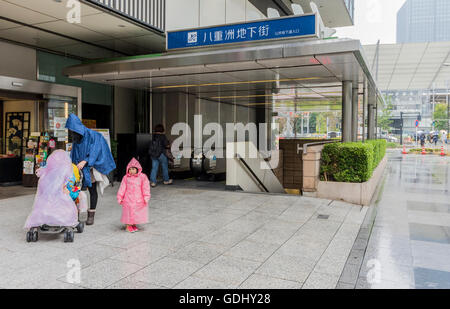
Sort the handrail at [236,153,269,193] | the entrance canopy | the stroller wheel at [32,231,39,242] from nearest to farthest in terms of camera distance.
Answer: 1. the stroller wheel at [32,231,39,242]
2. the entrance canopy
3. the handrail at [236,153,269,193]

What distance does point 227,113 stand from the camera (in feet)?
55.4

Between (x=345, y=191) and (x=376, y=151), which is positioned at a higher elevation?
(x=376, y=151)

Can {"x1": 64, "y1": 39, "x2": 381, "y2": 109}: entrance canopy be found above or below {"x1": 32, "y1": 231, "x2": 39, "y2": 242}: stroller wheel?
above

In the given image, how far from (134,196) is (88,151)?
1.01 metres

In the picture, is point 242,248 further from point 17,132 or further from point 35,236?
point 17,132

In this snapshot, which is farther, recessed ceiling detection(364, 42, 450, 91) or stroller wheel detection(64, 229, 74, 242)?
recessed ceiling detection(364, 42, 450, 91)

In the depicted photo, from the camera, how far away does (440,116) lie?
4322 centimetres

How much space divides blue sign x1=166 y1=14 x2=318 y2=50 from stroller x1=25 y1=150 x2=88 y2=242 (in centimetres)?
472

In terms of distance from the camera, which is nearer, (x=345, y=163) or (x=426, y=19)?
(x=345, y=163)

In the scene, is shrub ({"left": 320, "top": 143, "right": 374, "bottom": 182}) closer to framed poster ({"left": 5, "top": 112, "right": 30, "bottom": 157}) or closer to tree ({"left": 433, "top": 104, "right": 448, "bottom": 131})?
framed poster ({"left": 5, "top": 112, "right": 30, "bottom": 157})

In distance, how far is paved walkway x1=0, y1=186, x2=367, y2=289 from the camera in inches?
144

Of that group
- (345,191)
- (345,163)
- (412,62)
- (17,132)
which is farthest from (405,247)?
(412,62)

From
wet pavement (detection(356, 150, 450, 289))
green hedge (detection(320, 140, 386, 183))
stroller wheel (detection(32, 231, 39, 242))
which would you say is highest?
green hedge (detection(320, 140, 386, 183))

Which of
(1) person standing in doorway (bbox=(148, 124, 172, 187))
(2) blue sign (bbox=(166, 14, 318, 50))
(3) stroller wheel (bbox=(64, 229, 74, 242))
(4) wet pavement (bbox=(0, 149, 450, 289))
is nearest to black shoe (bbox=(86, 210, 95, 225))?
(4) wet pavement (bbox=(0, 149, 450, 289))
